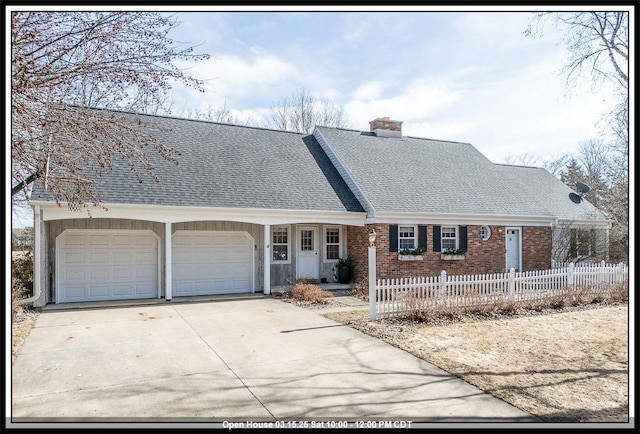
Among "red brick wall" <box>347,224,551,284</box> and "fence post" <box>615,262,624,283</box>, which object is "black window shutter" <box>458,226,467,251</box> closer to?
"red brick wall" <box>347,224,551,284</box>

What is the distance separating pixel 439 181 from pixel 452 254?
333cm

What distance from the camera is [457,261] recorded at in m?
15.6

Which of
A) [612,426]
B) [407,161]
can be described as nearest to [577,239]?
[407,161]

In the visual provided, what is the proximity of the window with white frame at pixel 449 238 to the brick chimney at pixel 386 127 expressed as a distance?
237 inches

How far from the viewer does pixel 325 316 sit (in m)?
9.92

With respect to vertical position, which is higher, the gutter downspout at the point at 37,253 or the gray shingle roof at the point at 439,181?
the gray shingle roof at the point at 439,181

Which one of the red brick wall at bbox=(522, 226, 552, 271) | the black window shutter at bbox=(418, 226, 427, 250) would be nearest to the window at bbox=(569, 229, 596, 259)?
the red brick wall at bbox=(522, 226, 552, 271)

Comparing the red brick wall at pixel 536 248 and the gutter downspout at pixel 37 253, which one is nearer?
the gutter downspout at pixel 37 253

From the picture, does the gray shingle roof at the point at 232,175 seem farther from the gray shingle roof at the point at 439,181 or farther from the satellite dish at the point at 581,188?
the satellite dish at the point at 581,188

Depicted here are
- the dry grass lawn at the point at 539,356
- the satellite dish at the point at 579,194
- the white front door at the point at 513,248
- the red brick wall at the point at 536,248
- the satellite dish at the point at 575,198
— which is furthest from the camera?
the satellite dish at the point at 579,194

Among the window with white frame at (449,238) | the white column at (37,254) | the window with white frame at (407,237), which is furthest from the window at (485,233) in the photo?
the white column at (37,254)

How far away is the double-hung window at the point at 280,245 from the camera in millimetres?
14648

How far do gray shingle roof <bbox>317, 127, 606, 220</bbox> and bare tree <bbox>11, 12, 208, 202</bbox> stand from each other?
370 inches

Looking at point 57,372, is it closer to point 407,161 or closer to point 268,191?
point 268,191
